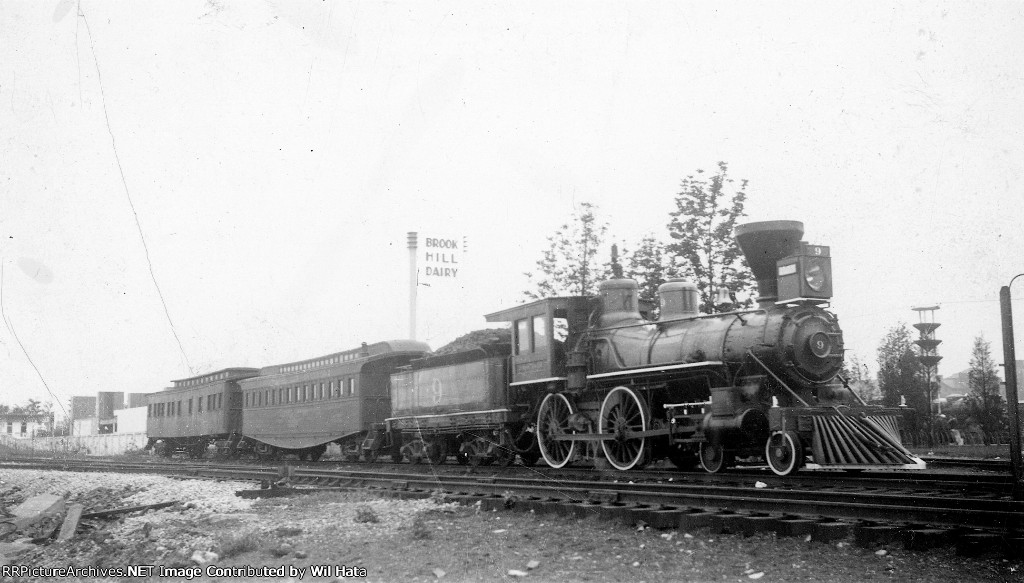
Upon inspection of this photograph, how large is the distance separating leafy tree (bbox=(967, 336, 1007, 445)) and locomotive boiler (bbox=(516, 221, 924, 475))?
54.0 ft

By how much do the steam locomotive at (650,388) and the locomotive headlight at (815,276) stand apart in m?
0.03

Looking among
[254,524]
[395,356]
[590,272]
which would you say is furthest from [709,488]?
[590,272]

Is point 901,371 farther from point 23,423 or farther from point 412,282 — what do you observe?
point 23,423

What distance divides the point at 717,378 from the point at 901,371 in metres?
23.2

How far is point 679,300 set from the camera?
13773 mm

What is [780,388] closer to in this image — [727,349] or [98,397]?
[727,349]

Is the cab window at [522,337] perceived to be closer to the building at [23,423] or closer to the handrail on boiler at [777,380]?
the handrail on boiler at [777,380]

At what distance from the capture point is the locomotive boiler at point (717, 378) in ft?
34.5

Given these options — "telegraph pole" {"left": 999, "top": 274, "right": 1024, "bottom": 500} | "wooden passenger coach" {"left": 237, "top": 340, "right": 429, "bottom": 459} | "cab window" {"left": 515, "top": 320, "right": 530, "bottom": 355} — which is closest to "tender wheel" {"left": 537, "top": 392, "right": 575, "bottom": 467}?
"cab window" {"left": 515, "top": 320, "right": 530, "bottom": 355}

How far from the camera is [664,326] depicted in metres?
13.2

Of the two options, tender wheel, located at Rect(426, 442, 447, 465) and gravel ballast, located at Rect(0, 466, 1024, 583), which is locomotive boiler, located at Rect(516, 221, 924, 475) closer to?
tender wheel, located at Rect(426, 442, 447, 465)

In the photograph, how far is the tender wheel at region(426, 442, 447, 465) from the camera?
18125mm

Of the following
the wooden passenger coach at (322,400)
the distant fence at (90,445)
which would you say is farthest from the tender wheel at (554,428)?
the distant fence at (90,445)

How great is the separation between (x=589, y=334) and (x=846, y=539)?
8252mm
